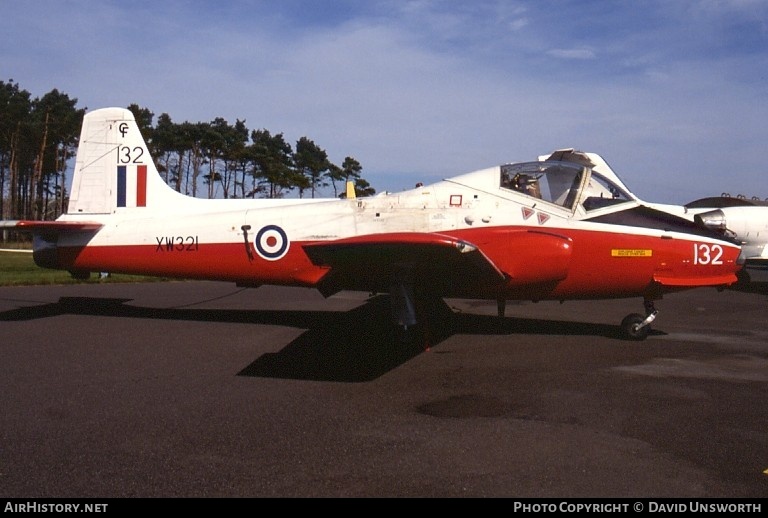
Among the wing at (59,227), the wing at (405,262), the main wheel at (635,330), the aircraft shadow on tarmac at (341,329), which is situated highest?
the wing at (59,227)

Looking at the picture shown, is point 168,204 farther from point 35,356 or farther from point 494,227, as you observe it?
point 494,227

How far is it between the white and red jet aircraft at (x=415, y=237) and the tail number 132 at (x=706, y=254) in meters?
0.01

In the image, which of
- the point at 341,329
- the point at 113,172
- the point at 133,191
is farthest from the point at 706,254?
the point at 113,172

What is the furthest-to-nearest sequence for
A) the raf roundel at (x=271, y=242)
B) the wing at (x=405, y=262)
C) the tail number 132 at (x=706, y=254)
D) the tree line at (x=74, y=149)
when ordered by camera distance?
the tree line at (x=74, y=149) < the raf roundel at (x=271, y=242) < the tail number 132 at (x=706, y=254) < the wing at (x=405, y=262)

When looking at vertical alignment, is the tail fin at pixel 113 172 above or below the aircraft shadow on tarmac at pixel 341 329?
above

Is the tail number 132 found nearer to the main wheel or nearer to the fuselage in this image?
the fuselage

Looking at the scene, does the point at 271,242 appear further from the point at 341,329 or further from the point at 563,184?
the point at 563,184

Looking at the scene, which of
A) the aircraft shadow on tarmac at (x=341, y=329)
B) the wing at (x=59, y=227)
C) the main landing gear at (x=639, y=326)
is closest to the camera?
the aircraft shadow on tarmac at (x=341, y=329)

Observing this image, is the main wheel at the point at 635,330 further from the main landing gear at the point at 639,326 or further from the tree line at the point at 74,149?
the tree line at the point at 74,149

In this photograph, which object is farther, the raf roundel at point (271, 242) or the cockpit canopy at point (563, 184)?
the raf roundel at point (271, 242)

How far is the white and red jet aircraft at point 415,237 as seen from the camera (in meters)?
6.95

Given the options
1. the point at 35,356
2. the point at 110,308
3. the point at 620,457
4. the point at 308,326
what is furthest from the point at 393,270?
the point at 110,308

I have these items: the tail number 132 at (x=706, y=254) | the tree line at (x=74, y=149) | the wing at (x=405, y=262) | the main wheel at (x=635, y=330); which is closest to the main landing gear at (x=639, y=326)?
the main wheel at (x=635, y=330)

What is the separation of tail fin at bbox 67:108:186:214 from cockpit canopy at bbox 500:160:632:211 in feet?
17.2
